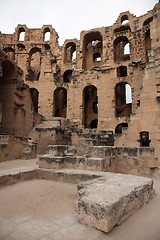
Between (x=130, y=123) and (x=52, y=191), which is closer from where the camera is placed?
(x=52, y=191)

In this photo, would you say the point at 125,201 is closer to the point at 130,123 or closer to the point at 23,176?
A: the point at 23,176

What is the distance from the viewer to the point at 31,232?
1.78m

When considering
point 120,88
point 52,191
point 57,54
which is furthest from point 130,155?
point 57,54

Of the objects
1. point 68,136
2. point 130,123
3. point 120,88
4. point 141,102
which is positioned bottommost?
point 68,136

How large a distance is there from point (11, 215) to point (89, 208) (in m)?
1.05

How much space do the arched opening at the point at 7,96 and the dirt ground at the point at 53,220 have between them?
8669 mm

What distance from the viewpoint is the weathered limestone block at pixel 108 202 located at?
1.86 meters

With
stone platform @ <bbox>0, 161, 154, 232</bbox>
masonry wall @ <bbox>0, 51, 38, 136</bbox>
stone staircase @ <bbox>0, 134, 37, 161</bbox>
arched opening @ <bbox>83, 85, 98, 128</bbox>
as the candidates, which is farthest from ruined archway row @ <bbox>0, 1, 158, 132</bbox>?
stone platform @ <bbox>0, 161, 154, 232</bbox>

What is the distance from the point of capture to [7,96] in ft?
37.8

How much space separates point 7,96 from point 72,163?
8.99m

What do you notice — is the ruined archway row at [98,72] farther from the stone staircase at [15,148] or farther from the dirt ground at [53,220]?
the dirt ground at [53,220]

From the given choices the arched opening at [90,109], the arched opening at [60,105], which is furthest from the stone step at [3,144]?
the arched opening at [60,105]

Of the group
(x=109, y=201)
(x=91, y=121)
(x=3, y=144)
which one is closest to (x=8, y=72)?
(x=3, y=144)

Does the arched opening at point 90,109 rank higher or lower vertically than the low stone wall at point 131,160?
higher
